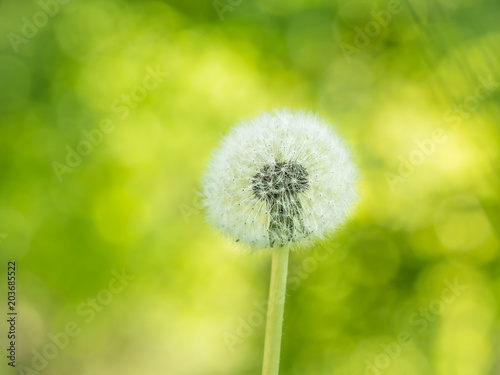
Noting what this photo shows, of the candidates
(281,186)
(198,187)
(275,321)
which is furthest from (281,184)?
(198,187)

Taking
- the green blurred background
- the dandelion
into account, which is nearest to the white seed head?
the dandelion

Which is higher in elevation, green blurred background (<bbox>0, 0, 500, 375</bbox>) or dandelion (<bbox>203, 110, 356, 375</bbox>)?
green blurred background (<bbox>0, 0, 500, 375</bbox>)

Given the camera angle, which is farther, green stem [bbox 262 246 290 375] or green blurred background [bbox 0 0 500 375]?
green blurred background [bbox 0 0 500 375]

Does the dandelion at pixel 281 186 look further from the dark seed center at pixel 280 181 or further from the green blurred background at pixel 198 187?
the green blurred background at pixel 198 187

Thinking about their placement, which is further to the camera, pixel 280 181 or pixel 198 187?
pixel 198 187

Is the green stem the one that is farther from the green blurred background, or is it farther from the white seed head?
the green blurred background

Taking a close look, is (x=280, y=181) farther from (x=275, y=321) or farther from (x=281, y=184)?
(x=275, y=321)

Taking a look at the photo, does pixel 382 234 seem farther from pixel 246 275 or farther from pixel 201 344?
pixel 201 344
